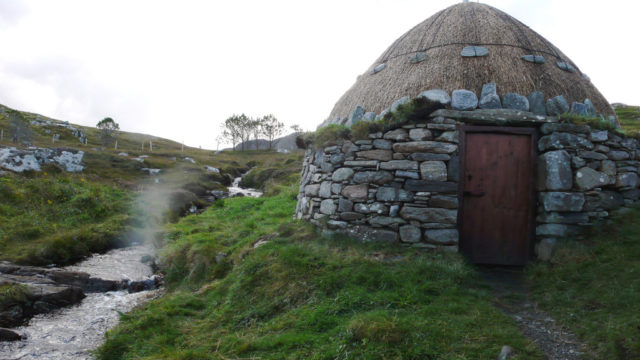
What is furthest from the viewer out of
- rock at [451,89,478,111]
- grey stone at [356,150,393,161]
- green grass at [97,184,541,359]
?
grey stone at [356,150,393,161]

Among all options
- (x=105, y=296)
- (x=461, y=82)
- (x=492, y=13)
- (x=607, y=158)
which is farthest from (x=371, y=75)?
(x=105, y=296)

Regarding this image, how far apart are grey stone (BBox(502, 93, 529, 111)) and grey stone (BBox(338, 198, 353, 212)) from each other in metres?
3.08

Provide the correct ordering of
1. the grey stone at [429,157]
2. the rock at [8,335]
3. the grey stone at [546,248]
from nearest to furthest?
the rock at [8,335] → the grey stone at [546,248] → the grey stone at [429,157]

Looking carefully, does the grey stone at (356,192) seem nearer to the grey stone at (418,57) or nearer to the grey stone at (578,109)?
the grey stone at (418,57)

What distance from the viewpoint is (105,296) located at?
22.8 feet

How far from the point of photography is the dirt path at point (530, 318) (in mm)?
3217

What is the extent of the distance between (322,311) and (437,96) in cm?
391

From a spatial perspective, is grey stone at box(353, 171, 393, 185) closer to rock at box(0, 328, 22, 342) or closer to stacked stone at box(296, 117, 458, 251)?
stacked stone at box(296, 117, 458, 251)

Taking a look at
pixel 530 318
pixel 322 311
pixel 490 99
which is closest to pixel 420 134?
pixel 490 99

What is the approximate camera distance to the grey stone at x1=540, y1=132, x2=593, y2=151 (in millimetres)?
5434

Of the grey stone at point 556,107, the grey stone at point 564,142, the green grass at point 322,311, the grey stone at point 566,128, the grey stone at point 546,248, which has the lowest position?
the green grass at point 322,311

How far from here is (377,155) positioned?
5.77m

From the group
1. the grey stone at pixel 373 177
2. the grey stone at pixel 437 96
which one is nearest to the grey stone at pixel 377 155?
the grey stone at pixel 373 177

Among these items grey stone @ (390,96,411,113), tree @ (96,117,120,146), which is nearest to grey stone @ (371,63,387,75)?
grey stone @ (390,96,411,113)
